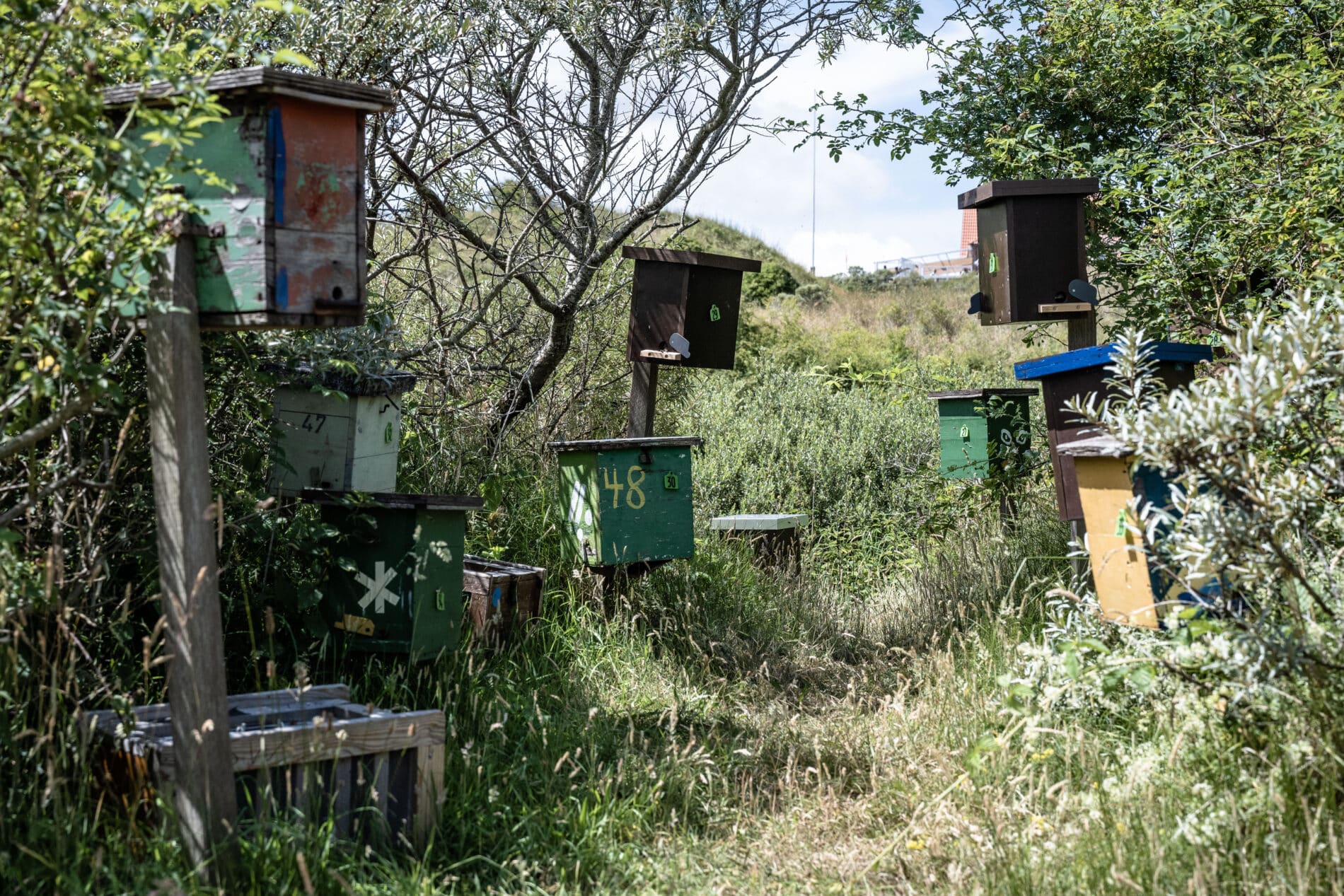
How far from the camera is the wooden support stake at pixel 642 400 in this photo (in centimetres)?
593

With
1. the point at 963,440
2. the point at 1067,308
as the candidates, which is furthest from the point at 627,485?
the point at 963,440

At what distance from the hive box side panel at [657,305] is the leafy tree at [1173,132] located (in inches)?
97.2

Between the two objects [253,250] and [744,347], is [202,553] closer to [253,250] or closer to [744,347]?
[253,250]

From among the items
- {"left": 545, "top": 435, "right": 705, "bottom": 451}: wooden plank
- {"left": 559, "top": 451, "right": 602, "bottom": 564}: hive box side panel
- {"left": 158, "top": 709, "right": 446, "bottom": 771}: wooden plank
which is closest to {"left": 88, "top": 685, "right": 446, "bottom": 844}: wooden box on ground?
{"left": 158, "top": 709, "right": 446, "bottom": 771}: wooden plank

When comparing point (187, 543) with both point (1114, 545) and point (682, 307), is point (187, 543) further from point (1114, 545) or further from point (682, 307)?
point (682, 307)

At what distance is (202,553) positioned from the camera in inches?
105

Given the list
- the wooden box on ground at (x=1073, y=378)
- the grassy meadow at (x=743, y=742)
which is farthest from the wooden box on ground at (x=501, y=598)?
the wooden box on ground at (x=1073, y=378)

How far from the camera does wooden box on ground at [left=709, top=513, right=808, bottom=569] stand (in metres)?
6.81

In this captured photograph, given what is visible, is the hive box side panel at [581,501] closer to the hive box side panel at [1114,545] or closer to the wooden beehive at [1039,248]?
the wooden beehive at [1039,248]

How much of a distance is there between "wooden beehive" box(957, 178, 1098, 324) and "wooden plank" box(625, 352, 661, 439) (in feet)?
6.07

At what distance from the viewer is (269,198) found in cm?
268

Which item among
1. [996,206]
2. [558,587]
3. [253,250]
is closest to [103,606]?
[253,250]

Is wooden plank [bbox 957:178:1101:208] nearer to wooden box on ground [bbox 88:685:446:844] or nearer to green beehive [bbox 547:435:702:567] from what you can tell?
green beehive [bbox 547:435:702:567]

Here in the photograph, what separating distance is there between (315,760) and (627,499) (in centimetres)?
248
